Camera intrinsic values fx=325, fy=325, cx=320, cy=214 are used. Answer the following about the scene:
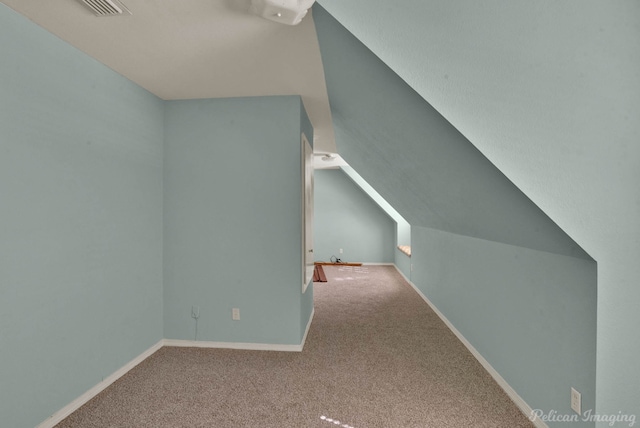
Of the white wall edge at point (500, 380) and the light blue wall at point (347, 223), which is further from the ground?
the light blue wall at point (347, 223)

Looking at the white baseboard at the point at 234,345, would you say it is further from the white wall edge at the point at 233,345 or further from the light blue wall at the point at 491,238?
the light blue wall at the point at 491,238

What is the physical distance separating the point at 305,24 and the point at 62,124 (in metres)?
1.62

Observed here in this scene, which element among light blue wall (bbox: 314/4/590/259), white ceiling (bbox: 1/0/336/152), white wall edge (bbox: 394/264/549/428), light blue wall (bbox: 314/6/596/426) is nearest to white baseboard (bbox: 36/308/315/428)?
white wall edge (bbox: 394/264/549/428)

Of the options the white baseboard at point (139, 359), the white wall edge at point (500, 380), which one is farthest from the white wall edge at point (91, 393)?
the white wall edge at point (500, 380)

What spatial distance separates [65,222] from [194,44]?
1383 mm

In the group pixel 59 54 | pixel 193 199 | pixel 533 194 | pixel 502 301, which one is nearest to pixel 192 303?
pixel 193 199

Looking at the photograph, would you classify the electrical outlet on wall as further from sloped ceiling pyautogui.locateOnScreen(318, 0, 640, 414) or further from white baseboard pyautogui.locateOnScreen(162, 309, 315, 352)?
white baseboard pyautogui.locateOnScreen(162, 309, 315, 352)

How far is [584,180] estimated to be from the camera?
4.50ft

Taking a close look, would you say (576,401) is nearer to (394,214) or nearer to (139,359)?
(139,359)

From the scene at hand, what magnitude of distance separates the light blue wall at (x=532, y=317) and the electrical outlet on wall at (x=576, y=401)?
2 cm

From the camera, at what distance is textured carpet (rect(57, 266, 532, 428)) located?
1978mm

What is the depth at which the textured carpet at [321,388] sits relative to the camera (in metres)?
1.98

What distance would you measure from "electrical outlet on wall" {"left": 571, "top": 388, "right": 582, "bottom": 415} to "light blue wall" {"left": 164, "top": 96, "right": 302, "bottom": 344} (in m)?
1.98

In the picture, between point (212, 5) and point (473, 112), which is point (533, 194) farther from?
point (212, 5)
